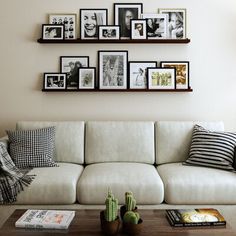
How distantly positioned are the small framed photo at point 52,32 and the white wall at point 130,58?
0.08 meters

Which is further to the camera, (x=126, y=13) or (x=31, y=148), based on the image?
(x=126, y=13)

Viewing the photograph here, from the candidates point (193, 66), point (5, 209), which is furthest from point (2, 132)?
point (193, 66)

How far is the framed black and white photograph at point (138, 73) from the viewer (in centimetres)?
329

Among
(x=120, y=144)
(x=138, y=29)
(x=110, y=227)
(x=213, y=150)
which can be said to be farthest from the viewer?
(x=138, y=29)

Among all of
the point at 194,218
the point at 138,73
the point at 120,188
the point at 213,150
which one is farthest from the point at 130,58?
the point at 194,218

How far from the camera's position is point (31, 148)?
273cm

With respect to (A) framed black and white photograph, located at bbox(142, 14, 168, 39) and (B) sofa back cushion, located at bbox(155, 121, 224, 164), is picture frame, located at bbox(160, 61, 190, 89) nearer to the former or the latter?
(A) framed black and white photograph, located at bbox(142, 14, 168, 39)

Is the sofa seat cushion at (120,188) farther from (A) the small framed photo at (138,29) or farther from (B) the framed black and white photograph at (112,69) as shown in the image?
(A) the small framed photo at (138,29)

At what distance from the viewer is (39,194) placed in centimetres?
234

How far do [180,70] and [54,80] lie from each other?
1.30 metres

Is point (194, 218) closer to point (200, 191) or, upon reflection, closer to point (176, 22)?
point (200, 191)

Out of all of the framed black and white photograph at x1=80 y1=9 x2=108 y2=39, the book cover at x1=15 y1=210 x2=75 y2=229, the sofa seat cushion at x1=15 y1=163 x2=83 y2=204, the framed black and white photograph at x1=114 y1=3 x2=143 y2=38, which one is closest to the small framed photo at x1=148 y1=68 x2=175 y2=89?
the framed black and white photograph at x1=114 y1=3 x2=143 y2=38

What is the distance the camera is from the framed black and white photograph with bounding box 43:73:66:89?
3.29 m

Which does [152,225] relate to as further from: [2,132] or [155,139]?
[2,132]
